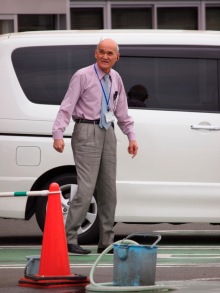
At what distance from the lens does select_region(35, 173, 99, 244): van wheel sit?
13.4m

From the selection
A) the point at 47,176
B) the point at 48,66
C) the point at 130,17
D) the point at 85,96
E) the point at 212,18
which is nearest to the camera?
the point at 85,96

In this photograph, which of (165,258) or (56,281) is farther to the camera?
(165,258)

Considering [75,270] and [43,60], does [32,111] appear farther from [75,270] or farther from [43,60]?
[75,270]

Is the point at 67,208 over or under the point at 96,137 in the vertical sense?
under

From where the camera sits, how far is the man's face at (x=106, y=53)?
38.7 ft

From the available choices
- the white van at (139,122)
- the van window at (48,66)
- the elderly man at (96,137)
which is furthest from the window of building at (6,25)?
the elderly man at (96,137)

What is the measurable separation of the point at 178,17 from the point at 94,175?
676 inches

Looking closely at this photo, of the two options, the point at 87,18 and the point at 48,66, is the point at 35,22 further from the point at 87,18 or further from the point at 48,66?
the point at 48,66

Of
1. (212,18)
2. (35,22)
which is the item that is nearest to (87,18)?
(35,22)

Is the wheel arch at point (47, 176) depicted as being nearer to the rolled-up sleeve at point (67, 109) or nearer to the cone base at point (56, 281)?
the rolled-up sleeve at point (67, 109)

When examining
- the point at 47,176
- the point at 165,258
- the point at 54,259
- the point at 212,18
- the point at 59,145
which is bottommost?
the point at 165,258

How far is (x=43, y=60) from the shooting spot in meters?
13.7

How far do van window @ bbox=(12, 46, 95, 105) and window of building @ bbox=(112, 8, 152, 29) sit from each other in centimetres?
1492

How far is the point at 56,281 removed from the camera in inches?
385
